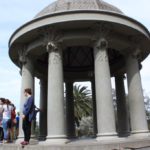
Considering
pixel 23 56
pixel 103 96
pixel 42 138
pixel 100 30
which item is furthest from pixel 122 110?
pixel 23 56

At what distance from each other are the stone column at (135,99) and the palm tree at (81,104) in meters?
41.8

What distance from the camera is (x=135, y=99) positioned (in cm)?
1964

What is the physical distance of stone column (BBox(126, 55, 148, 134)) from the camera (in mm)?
19078

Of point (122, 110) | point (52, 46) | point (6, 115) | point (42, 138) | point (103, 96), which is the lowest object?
point (42, 138)

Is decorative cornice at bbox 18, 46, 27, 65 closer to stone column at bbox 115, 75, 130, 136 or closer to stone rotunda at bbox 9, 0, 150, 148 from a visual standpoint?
stone rotunda at bbox 9, 0, 150, 148

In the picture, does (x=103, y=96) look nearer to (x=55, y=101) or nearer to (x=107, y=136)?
(x=107, y=136)

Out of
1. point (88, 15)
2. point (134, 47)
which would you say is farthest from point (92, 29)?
point (134, 47)

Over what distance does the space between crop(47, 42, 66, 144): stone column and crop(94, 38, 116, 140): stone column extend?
93.9 inches

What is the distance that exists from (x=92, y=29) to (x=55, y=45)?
9.52 ft

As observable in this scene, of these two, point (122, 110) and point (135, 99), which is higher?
point (135, 99)

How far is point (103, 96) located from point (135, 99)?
3932 mm

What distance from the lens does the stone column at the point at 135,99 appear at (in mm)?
19078

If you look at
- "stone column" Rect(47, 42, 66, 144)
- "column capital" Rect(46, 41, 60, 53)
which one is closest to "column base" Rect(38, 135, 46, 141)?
"stone column" Rect(47, 42, 66, 144)

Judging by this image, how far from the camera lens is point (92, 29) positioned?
1848 cm
